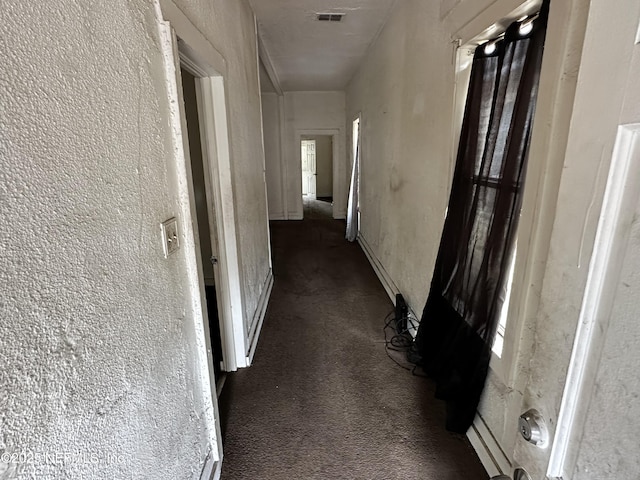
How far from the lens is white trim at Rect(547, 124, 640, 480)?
0.43 m

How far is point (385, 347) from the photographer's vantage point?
246 centimetres

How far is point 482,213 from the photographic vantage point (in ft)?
5.08

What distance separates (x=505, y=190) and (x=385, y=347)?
59.4 inches

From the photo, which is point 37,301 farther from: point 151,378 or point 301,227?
point 301,227

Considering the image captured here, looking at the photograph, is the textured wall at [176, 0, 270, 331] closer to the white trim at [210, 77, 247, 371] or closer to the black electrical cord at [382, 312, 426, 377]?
the white trim at [210, 77, 247, 371]

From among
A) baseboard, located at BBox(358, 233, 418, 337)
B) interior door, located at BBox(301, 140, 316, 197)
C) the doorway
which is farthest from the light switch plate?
interior door, located at BBox(301, 140, 316, 197)

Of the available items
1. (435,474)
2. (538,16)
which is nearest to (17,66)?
(538,16)

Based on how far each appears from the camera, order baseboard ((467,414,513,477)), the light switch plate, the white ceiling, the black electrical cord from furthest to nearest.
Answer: the white ceiling < the black electrical cord < baseboard ((467,414,513,477)) < the light switch plate

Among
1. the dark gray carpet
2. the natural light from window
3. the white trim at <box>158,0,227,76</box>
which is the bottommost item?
the dark gray carpet

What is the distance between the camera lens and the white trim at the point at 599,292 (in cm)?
43

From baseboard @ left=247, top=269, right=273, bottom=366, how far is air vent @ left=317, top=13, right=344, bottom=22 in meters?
2.49

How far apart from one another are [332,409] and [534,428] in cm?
145

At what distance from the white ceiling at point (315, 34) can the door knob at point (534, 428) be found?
306cm

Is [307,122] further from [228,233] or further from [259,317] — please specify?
[228,233]
